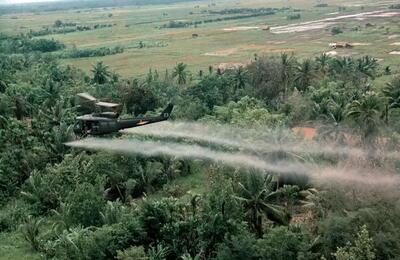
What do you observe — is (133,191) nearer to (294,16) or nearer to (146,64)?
(146,64)

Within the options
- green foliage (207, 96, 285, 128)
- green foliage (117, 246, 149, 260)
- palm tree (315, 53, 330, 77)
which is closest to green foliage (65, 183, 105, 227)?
green foliage (117, 246, 149, 260)

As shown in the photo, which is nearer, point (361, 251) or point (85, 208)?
point (361, 251)

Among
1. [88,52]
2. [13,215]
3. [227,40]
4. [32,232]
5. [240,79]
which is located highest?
[240,79]

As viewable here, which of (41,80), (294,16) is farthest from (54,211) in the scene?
(294,16)

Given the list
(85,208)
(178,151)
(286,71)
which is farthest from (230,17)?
(85,208)

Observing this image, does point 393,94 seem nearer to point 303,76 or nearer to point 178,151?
point 303,76

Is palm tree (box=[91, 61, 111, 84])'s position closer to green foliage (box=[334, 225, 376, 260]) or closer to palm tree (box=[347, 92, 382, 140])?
palm tree (box=[347, 92, 382, 140])

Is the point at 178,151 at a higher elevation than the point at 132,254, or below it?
higher

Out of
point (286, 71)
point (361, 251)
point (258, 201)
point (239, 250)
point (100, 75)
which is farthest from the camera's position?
point (100, 75)

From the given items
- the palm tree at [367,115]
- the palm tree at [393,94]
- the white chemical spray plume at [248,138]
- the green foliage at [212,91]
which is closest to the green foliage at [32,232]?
the white chemical spray plume at [248,138]
